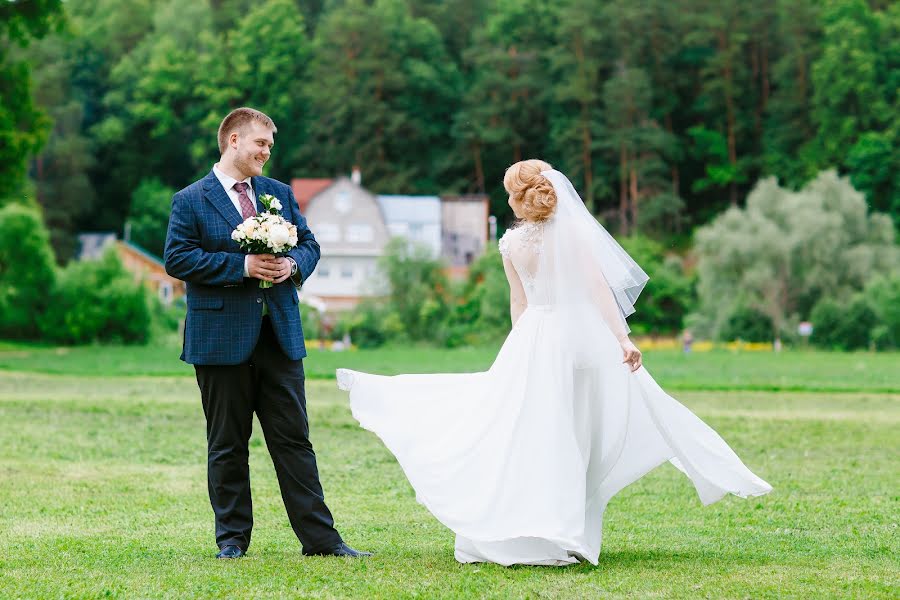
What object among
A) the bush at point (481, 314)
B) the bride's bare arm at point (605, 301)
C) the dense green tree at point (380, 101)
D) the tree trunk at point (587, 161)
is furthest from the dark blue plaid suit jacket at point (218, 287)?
the dense green tree at point (380, 101)

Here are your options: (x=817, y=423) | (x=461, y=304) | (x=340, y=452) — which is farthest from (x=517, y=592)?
(x=461, y=304)

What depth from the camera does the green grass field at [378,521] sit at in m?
6.71

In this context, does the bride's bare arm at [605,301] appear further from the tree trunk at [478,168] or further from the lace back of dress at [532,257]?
the tree trunk at [478,168]

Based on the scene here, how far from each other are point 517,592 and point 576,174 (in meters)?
78.5

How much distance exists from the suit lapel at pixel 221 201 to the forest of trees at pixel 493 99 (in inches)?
2772

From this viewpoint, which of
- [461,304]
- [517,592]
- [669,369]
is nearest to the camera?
[517,592]

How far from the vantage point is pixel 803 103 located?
8150 centimetres

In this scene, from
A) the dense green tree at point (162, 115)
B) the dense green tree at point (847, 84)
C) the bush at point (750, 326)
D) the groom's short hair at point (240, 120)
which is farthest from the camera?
the dense green tree at point (162, 115)

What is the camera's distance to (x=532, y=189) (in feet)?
25.2

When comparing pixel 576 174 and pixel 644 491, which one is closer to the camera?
pixel 644 491

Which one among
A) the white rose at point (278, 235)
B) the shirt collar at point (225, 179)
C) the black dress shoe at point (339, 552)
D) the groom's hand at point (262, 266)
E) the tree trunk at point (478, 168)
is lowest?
the black dress shoe at point (339, 552)

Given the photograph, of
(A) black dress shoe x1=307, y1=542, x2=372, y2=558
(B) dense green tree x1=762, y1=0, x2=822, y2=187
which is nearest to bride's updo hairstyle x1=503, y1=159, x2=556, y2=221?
(A) black dress shoe x1=307, y1=542, x2=372, y2=558

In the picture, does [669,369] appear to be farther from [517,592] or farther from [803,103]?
[803,103]

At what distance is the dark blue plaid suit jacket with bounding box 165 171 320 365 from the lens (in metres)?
7.46
